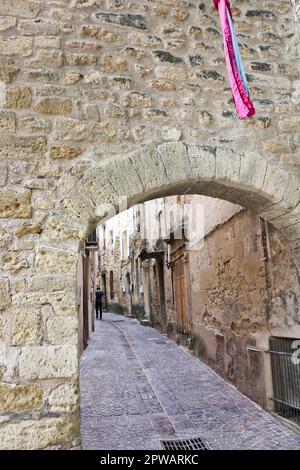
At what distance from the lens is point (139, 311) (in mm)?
16750

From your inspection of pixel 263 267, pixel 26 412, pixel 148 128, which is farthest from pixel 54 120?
pixel 263 267

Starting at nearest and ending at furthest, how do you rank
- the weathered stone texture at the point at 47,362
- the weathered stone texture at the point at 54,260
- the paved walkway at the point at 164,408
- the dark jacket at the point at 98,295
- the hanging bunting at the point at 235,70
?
1. the weathered stone texture at the point at 47,362
2. the weathered stone texture at the point at 54,260
3. the hanging bunting at the point at 235,70
4. the paved walkway at the point at 164,408
5. the dark jacket at the point at 98,295

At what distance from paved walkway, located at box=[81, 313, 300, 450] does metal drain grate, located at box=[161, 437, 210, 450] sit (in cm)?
7

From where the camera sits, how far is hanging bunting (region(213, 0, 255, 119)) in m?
2.90

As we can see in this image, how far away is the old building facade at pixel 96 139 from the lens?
2.51 metres

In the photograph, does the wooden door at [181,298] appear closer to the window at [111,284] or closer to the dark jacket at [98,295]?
the dark jacket at [98,295]

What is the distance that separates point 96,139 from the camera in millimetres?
2871

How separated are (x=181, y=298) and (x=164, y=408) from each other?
15.8 ft

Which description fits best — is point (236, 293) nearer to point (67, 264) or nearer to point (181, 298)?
point (67, 264)

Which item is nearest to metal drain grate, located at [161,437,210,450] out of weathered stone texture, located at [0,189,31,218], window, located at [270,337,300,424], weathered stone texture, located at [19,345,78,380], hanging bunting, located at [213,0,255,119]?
window, located at [270,337,300,424]

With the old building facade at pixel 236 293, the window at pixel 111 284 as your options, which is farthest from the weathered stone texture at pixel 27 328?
the window at pixel 111 284

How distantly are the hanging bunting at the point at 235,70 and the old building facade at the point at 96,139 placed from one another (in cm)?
20

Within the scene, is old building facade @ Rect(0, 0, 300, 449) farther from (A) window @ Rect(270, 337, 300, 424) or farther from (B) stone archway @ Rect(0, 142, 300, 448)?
(A) window @ Rect(270, 337, 300, 424)

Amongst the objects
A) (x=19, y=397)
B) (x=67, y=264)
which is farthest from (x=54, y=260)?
(x=19, y=397)
